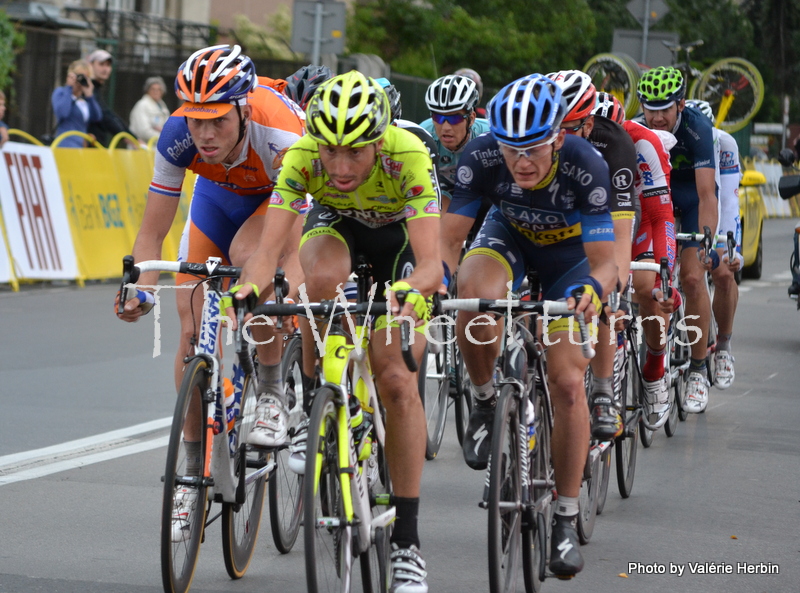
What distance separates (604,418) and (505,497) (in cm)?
163

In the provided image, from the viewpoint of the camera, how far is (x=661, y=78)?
8.51m

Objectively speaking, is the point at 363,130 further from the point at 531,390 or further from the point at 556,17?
the point at 556,17

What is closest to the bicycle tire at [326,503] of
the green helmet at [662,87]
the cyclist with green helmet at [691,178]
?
the cyclist with green helmet at [691,178]

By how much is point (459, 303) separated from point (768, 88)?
56280mm

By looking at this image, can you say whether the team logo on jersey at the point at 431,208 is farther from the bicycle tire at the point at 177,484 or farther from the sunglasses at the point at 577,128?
the sunglasses at the point at 577,128

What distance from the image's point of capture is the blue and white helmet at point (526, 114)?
505cm

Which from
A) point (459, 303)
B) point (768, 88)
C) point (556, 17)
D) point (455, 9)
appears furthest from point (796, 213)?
point (459, 303)

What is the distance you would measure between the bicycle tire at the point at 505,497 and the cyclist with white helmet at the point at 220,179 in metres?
1.06

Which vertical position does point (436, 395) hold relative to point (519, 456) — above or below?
below

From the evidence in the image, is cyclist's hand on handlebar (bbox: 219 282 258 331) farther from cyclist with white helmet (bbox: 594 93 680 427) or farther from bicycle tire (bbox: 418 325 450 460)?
cyclist with white helmet (bbox: 594 93 680 427)

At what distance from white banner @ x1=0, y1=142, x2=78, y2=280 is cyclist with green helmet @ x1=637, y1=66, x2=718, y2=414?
7.17 metres

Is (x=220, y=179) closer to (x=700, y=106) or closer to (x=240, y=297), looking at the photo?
(x=240, y=297)

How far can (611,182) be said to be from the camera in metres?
6.30

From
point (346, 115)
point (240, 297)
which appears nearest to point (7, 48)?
point (346, 115)
